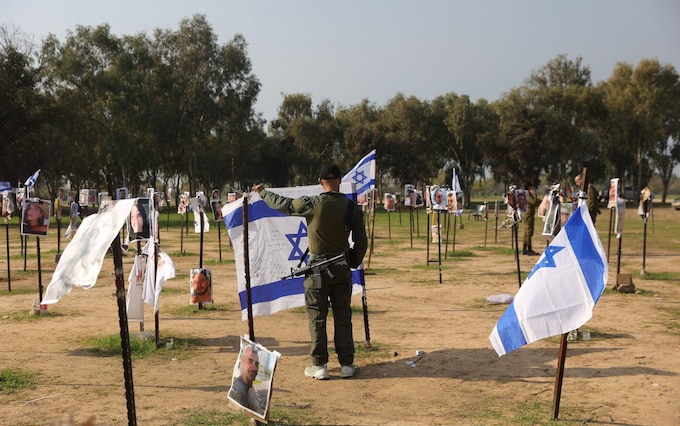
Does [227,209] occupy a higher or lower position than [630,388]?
higher

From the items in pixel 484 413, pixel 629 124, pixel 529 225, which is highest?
pixel 629 124

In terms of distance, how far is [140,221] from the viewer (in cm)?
827

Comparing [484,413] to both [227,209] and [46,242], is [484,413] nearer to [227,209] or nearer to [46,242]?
[227,209]

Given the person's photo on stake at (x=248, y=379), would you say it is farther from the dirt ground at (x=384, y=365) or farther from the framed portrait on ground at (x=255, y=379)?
the dirt ground at (x=384, y=365)

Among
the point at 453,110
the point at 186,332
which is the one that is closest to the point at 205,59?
the point at 453,110

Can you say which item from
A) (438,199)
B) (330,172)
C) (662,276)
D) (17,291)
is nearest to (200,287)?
(330,172)

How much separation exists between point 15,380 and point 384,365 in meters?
4.23

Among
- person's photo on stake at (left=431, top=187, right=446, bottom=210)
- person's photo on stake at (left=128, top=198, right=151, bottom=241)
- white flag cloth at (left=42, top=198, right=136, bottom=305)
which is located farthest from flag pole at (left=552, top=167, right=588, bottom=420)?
person's photo on stake at (left=431, top=187, right=446, bottom=210)

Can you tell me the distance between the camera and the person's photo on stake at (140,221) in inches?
325

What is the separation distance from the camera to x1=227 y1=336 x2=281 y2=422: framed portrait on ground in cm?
539

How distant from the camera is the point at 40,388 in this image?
6930 mm

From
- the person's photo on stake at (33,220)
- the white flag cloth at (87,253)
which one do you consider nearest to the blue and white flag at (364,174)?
the white flag cloth at (87,253)

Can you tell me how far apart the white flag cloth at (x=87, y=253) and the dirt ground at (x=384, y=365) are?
1808mm

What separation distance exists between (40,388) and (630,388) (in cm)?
634
